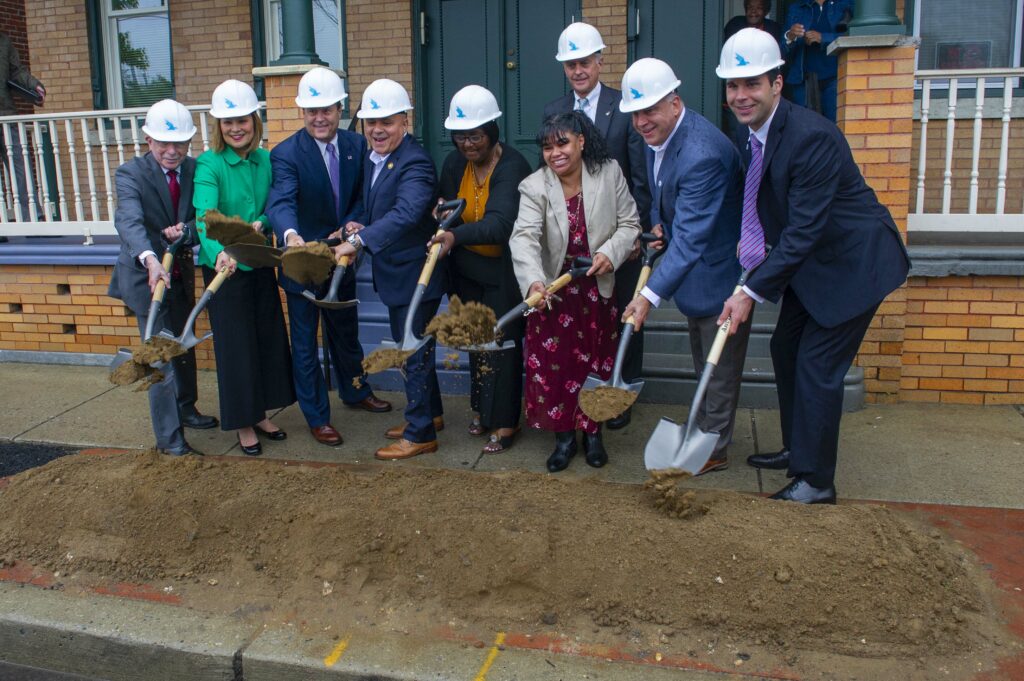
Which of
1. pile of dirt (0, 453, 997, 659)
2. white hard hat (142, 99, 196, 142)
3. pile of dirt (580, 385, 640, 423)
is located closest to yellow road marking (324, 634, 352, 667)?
pile of dirt (0, 453, 997, 659)

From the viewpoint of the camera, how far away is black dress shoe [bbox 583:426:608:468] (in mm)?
4957

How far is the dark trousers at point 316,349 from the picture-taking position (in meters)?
5.36

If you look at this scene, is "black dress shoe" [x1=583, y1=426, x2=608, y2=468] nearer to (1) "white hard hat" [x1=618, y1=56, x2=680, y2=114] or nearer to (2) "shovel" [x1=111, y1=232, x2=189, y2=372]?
(1) "white hard hat" [x1=618, y1=56, x2=680, y2=114]

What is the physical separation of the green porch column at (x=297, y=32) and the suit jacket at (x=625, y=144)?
236 cm

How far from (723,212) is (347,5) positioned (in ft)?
17.2

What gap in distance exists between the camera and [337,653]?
3340 mm

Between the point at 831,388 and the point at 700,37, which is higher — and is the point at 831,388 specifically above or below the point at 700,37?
below

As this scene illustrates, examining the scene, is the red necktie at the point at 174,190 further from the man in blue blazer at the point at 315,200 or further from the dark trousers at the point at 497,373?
the dark trousers at the point at 497,373

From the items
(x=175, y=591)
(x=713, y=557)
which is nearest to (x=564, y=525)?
(x=713, y=557)

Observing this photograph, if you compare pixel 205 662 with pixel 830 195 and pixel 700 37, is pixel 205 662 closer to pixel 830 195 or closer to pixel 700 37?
pixel 830 195

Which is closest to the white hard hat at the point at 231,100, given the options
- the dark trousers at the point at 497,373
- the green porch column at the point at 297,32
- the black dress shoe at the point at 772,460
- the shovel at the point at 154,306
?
the shovel at the point at 154,306

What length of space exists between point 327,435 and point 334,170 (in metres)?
1.54

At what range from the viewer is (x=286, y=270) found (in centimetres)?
470

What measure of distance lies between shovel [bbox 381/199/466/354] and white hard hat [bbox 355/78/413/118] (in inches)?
21.5
